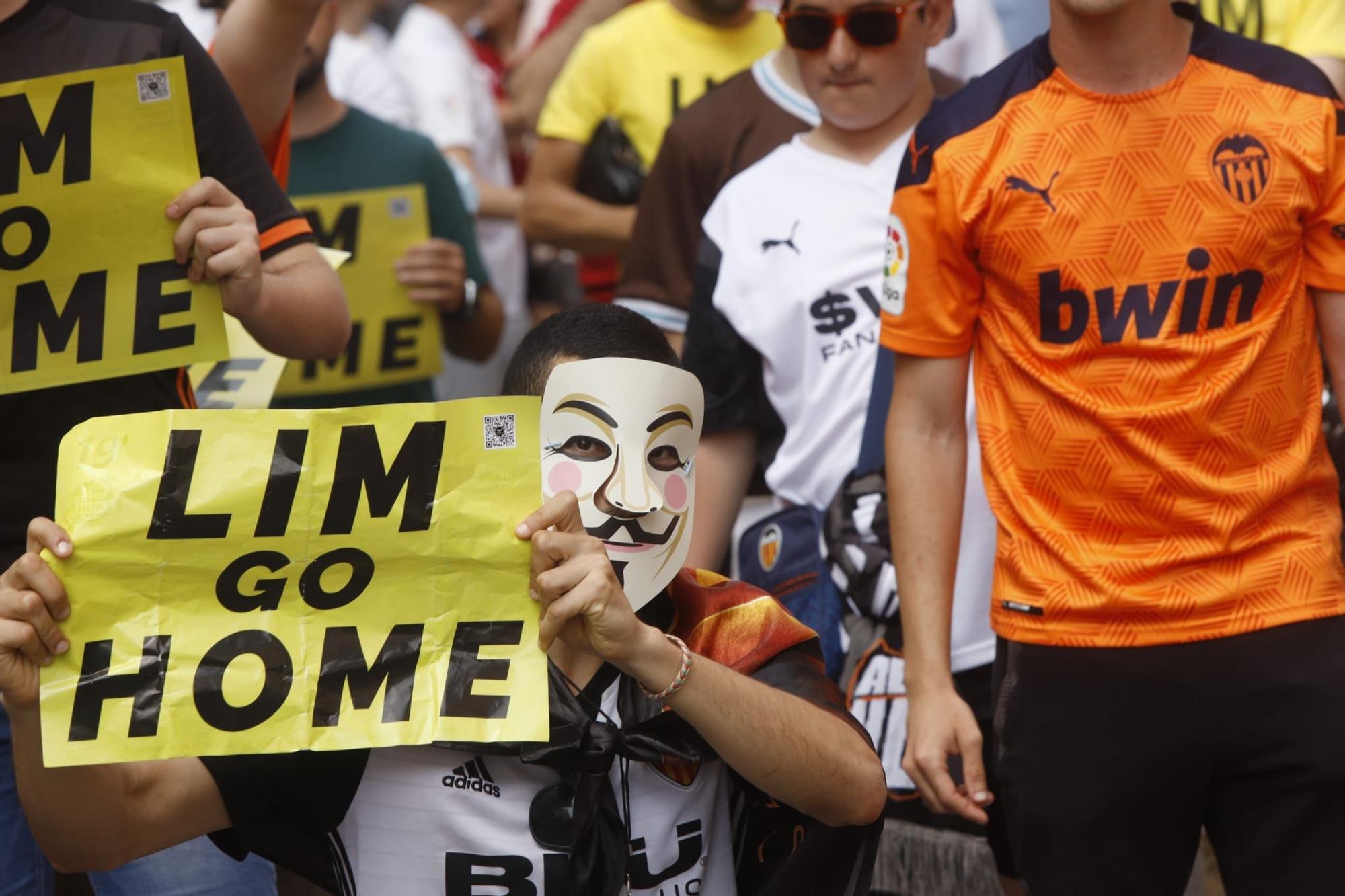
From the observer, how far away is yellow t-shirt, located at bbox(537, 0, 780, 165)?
4.98 meters

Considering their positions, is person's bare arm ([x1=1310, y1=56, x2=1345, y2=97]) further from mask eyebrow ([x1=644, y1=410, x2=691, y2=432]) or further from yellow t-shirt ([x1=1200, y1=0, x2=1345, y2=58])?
mask eyebrow ([x1=644, y1=410, x2=691, y2=432])

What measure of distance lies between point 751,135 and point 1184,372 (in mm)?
1594

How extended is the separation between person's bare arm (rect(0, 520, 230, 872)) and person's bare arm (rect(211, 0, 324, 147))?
1.21m

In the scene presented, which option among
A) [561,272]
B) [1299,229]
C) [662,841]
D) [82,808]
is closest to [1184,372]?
[1299,229]

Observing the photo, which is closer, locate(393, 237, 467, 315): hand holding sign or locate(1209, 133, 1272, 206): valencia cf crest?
locate(1209, 133, 1272, 206): valencia cf crest

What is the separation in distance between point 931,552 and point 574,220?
2421 millimetres

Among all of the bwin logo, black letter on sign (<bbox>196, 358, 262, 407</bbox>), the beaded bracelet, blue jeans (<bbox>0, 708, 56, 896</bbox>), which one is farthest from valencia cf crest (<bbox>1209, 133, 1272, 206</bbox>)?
blue jeans (<bbox>0, 708, 56, 896</bbox>)

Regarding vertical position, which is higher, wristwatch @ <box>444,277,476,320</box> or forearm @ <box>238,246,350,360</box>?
forearm @ <box>238,246,350,360</box>

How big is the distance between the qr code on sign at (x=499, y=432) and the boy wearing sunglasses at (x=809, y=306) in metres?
1.39

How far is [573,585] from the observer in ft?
6.89

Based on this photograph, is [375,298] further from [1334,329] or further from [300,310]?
[1334,329]

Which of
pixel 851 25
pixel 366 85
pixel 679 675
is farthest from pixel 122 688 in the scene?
pixel 366 85

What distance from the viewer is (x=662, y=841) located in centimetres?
233

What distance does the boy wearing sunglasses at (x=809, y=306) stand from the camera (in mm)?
3479
